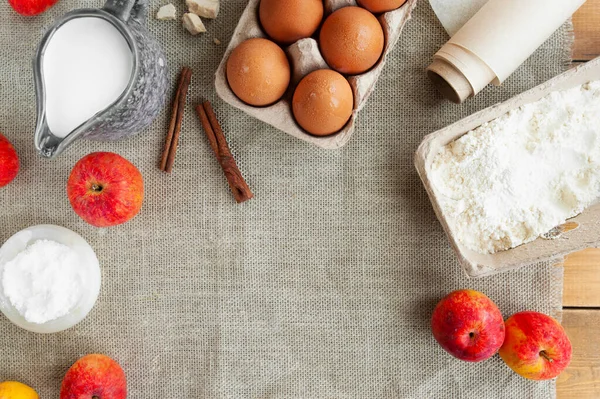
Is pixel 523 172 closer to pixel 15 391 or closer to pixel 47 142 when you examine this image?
pixel 47 142

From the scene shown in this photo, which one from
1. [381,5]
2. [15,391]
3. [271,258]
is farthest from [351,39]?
[15,391]

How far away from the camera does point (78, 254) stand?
873mm

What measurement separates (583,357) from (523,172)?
Result: 363 mm

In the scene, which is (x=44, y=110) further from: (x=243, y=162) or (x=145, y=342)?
(x=145, y=342)

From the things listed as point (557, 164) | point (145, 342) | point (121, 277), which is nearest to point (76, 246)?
point (121, 277)

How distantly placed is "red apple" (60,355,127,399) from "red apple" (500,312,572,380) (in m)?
0.65

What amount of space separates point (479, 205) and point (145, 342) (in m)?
0.62

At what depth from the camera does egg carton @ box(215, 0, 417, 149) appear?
790mm

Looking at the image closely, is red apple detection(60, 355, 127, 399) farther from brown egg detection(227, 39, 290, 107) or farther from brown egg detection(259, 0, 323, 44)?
brown egg detection(259, 0, 323, 44)

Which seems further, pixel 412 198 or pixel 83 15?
pixel 412 198

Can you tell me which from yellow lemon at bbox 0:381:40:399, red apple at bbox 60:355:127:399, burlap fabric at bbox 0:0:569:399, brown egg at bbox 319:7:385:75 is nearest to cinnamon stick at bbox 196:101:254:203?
burlap fabric at bbox 0:0:569:399

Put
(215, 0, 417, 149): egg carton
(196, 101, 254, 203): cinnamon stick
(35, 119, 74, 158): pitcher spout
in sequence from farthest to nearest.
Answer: (196, 101, 254, 203): cinnamon stick
(215, 0, 417, 149): egg carton
(35, 119, 74, 158): pitcher spout

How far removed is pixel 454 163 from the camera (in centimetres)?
84

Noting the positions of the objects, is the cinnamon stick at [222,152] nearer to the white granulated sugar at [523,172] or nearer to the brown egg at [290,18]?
the brown egg at [290,18]
